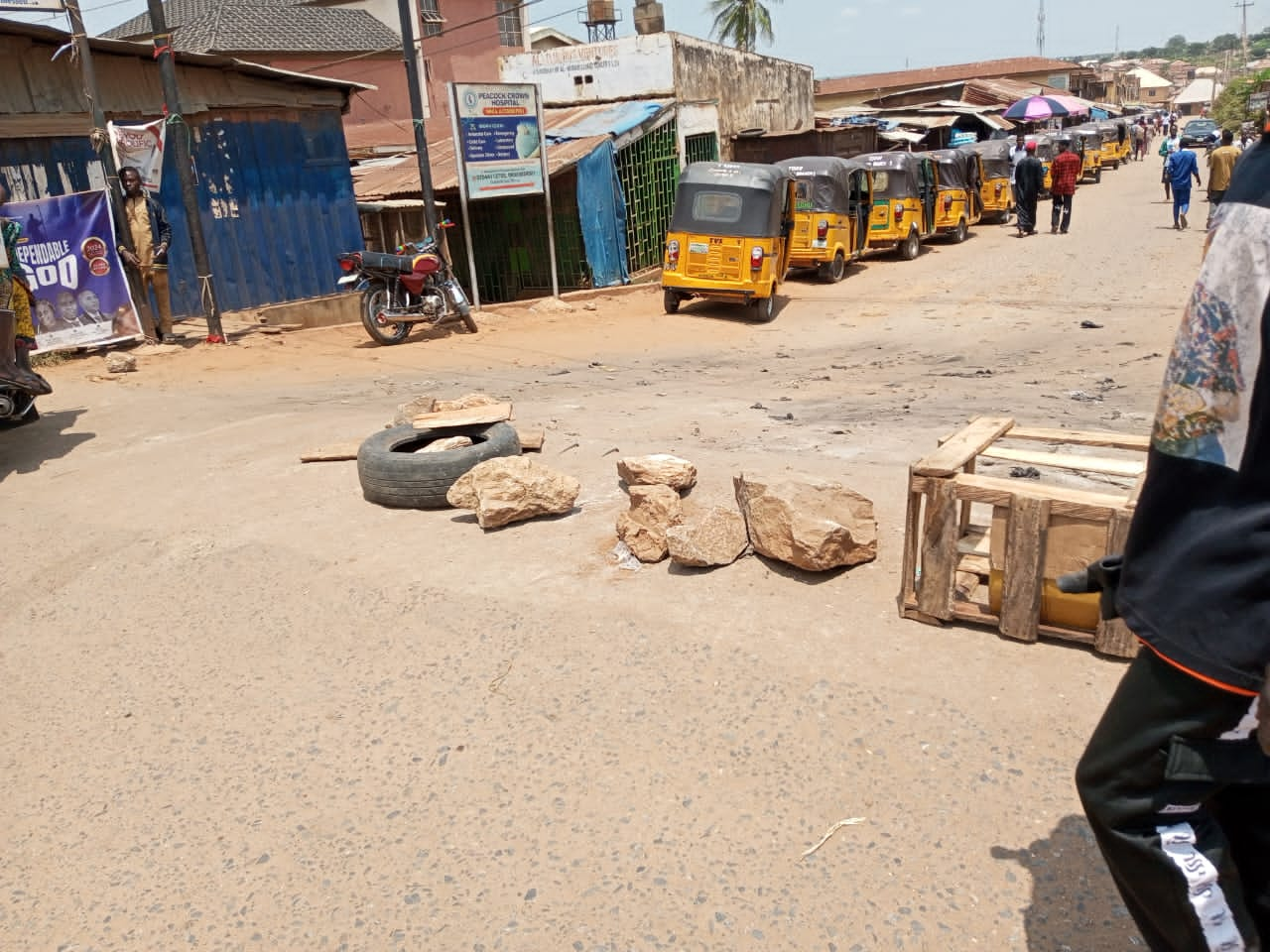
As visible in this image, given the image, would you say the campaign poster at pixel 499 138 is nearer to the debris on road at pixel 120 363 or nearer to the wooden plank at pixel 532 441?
the debris on road at pixel 120 363

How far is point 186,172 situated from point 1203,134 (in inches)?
1880

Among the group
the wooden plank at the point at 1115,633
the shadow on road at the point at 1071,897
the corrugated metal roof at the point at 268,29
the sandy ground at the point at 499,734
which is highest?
the corrugated metal roof at the point at 268,29

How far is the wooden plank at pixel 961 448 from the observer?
11.9 ft

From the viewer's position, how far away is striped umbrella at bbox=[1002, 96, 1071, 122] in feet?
126

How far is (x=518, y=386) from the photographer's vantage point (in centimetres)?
962

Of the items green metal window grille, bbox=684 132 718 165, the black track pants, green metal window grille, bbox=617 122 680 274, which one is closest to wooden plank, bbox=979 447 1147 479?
the black track pants

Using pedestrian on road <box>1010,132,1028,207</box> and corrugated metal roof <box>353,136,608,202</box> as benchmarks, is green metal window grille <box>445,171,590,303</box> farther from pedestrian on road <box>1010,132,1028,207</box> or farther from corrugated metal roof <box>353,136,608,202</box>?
pedestrian on road <box>1010,132,1028,207</box>

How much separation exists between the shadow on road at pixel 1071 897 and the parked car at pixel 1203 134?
4826 centimetres

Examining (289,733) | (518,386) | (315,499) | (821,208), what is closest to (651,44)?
(821,208)

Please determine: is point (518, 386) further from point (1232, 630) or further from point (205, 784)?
point (1232, 630)

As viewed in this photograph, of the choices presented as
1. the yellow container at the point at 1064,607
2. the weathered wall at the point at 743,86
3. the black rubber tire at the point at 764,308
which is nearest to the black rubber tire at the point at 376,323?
the black rubber tire at the point at 764,308

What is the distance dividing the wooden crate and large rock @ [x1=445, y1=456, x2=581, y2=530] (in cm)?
187

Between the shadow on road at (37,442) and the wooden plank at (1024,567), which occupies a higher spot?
the wooden plank at (1024,567)

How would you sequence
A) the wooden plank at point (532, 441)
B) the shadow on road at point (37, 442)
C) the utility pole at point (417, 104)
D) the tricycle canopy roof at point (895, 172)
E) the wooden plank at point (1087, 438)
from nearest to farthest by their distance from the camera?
the wooden plank at point (1087, 438)
the wooden plank at point (532, 441)
the shadow on road at point (37, 442)
the utility pole at point (417, 104)
the tricycle canopy roof at point (895, 172)
